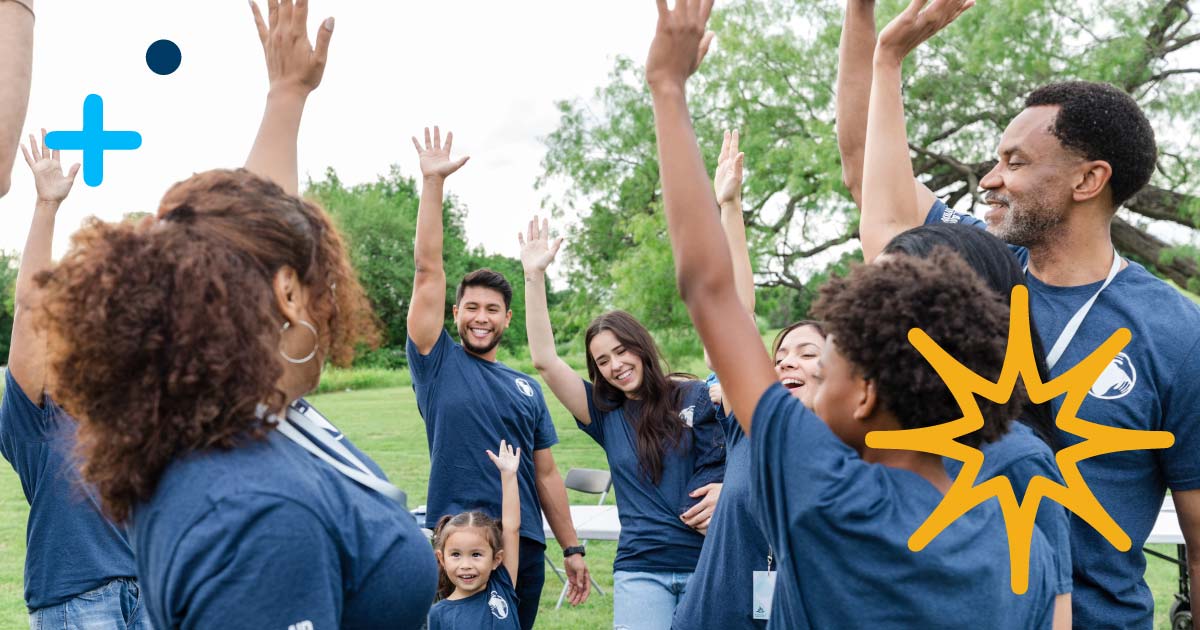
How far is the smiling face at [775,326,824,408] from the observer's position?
11.6 ft

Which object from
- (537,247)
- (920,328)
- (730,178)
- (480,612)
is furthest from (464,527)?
(920,328)

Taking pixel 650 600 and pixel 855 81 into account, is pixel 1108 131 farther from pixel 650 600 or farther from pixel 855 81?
pixel 650 600

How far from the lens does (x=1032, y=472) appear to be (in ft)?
6.30

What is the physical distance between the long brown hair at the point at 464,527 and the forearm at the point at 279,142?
272 cm

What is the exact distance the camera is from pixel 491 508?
501 cm

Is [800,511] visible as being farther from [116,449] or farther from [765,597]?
[765,597]

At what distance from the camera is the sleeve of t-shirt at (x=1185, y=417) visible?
2.45 metres

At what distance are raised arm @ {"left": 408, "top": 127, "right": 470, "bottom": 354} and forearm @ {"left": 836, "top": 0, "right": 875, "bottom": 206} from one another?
1994 millimetres

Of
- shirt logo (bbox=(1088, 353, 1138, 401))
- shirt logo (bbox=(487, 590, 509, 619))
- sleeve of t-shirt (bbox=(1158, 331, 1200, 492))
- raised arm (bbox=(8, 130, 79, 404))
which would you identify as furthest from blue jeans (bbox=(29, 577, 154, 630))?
sleeve of t-shirt (bbox=(1158, 331, 1200, 492))

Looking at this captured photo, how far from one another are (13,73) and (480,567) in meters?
3.15

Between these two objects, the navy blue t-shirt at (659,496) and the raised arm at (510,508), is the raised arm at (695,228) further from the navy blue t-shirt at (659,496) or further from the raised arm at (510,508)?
the raised arm at (510,508)

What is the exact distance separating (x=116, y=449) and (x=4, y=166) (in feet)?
2.52

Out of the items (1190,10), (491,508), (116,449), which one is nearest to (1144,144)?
Result: (116,449)

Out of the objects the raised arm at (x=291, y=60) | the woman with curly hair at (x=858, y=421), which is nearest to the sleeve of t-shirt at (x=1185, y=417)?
the woman with curly hair at (x=858, y=421)
